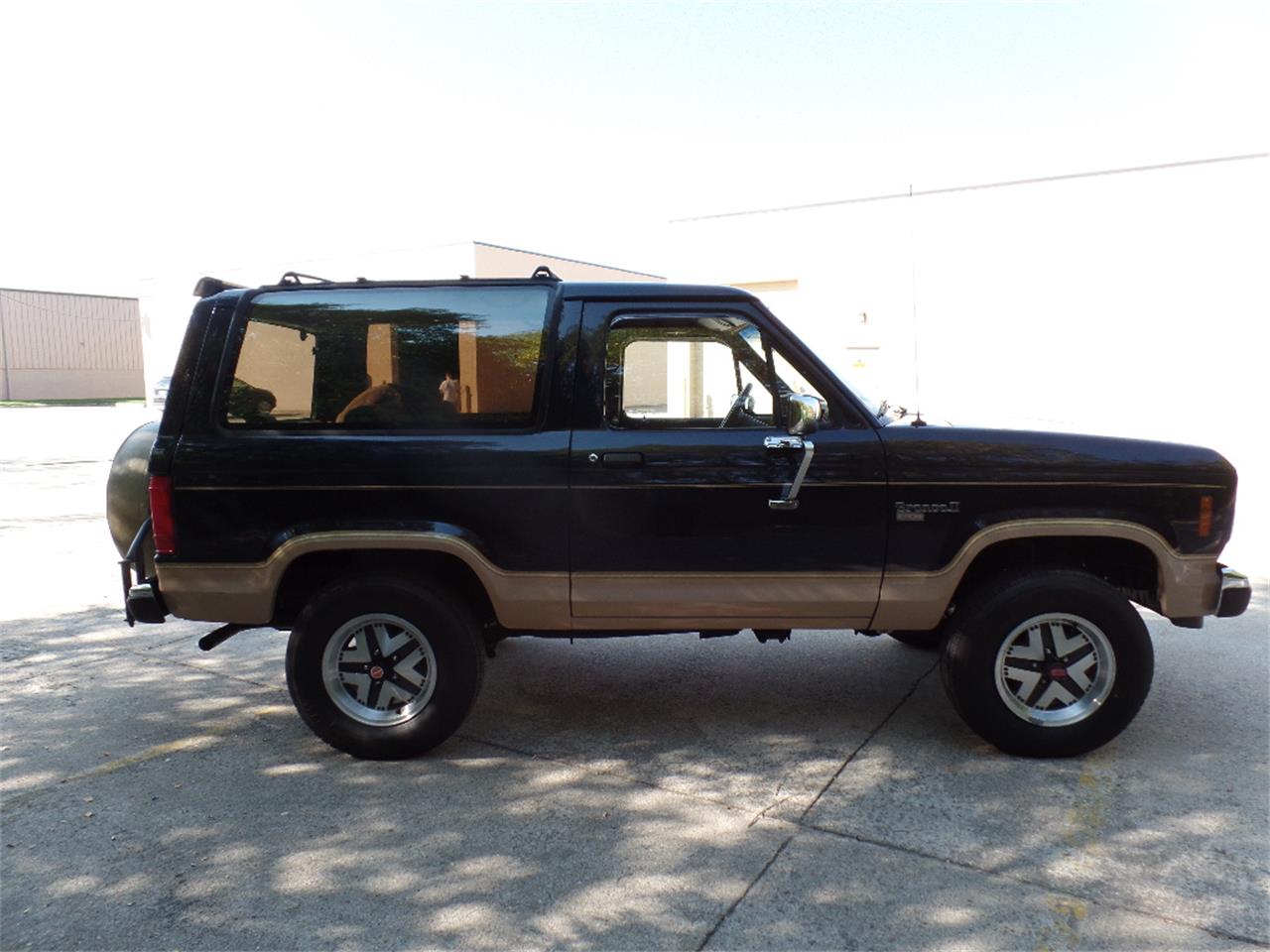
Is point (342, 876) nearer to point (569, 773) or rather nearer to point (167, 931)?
point (167, 931)

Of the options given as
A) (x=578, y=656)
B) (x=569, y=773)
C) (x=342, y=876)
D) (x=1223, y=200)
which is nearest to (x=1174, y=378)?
(x=1223, y=200)

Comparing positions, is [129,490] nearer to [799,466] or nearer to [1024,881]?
[799,466]

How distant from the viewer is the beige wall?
30.8 meters

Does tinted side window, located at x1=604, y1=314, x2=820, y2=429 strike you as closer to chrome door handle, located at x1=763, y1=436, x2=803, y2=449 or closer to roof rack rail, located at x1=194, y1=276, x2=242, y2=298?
chrome door handle, located at x1=763, y1=436, x2=803, y2=449

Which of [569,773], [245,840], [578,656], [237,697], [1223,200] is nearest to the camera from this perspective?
[245,840]

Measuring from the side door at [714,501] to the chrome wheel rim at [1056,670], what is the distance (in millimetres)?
687

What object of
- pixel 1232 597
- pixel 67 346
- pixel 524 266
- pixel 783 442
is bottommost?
pixel 1232 597

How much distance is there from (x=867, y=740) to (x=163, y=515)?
3.36 m

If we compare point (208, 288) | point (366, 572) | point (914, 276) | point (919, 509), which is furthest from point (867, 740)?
point (914, 276)

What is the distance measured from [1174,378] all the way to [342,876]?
1623cm

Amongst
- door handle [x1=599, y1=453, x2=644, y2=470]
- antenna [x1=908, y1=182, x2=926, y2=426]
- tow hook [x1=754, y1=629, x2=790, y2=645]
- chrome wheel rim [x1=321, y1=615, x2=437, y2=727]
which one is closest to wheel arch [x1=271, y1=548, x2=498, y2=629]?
chrome wheel rim [x1=321, y1=615, x2=437, y2=727]

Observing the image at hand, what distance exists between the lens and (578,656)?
5895mm

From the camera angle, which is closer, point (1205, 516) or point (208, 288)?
point (1205, 516)

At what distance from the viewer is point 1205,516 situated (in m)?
4.12
